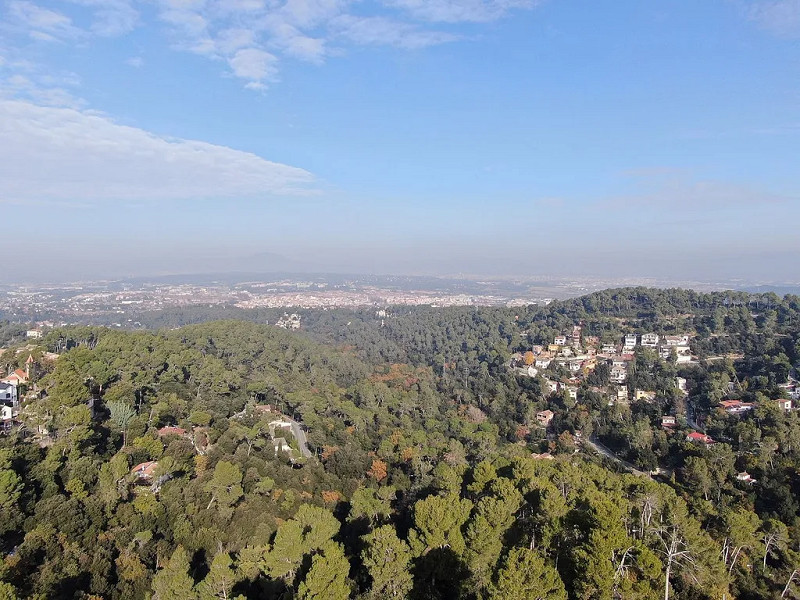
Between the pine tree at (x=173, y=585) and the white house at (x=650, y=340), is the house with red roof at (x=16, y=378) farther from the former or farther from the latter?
the white house at (x=650, y=340)

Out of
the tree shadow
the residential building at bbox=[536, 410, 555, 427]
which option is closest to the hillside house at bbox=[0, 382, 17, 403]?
the tree shadow

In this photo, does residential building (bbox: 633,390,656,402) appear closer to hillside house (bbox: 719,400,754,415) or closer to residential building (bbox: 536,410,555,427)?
hillside house (bbox: 719,400,754,415)

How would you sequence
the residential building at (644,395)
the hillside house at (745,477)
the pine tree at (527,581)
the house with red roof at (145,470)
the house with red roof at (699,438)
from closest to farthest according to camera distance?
1. the pine tree at (527,581)
2. the house with red roof at (145,470)
3. the hillside house at (745,477)
4. the house with red roof at (699,438)
5. the residential building at (644,395)

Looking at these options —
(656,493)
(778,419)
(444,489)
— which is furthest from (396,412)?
(778,419)

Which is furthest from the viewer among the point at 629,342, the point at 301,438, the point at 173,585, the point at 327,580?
the point at 629,342

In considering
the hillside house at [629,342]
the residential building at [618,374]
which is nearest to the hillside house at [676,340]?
the hillside house at [629,342]

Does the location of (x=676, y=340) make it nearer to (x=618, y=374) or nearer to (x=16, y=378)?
(x=618, y=374)

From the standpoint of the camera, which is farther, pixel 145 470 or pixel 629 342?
pixel 629 342

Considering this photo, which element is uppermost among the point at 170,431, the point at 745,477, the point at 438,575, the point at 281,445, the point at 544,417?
the point at 170,431

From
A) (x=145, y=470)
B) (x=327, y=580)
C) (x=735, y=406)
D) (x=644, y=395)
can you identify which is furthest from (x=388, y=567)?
(x=644, y=395)
